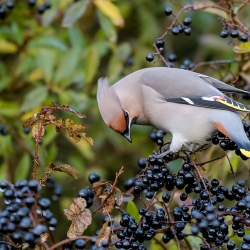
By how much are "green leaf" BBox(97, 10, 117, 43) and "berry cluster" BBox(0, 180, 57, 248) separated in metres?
1.91

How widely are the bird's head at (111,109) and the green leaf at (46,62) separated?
0.77 m

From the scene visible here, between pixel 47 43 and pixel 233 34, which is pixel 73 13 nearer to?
pixel 47 43

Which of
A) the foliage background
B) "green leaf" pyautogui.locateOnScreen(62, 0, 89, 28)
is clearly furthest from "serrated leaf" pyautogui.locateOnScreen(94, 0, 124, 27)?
"green leaf" pyautogui.locateOnScreen(62, 0, 89, 28)

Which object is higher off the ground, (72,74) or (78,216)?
(78,216)

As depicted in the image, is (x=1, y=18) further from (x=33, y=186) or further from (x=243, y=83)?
(x=33, y=186)

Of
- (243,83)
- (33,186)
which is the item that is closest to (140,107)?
(243,83)

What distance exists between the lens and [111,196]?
220 cm

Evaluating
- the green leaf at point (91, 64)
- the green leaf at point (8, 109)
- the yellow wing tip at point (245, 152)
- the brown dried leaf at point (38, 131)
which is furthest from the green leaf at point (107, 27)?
the brown dried leaf at point (38, 131)

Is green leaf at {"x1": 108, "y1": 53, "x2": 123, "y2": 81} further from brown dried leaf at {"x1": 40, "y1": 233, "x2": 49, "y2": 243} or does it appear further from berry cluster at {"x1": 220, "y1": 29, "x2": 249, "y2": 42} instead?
brown dried leaf at {"x1": 40, "y1": 233, "x2": 49, "y2": 243}

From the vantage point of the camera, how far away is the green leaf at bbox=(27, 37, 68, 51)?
3865 mm

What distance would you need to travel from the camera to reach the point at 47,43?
3867 mm

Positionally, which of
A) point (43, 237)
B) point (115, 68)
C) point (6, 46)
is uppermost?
point (43, 237)

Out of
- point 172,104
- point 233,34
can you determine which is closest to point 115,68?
point 172,104

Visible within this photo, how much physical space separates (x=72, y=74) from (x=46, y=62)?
0.20 meters
